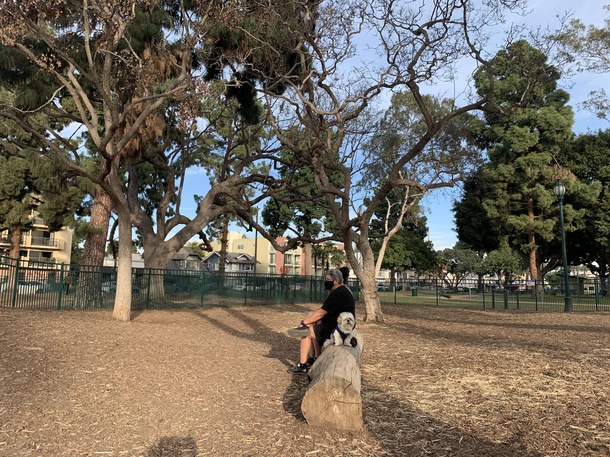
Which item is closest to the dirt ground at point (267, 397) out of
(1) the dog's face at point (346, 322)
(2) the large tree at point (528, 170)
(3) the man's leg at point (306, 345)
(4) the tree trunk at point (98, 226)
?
(3) the man's leg at point (306, 345)

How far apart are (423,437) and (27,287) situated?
467 inches

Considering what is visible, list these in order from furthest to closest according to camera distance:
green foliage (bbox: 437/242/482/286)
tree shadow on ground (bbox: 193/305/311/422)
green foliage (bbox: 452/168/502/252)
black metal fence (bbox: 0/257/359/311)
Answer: green foliage (bbox: 437/242/482/286) → green foliage (bbox: 452/168/502/252) → black metal fence (bbox: 0/257/359/311) → tree shadow on ground (bbox: 193/305/311/422)

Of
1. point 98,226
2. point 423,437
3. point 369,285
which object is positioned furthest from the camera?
point 98,226

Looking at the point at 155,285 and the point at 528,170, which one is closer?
the point at 155,285

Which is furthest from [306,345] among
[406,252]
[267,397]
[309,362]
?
[406,252]

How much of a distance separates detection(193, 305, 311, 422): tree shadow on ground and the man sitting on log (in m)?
0.42

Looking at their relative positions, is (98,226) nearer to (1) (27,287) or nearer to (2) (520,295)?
(1) (27,287)

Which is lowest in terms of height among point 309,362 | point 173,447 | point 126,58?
point 173,447

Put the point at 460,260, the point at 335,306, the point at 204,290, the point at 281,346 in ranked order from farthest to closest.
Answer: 1. the point at 460,260
2. the point at 204,290
3. the point at 281,346
4. the point at 335,306

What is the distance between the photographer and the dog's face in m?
5.43

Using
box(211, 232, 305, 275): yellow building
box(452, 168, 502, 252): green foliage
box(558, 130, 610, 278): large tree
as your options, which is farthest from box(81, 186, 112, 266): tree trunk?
box(211, 232, 305, 275): yellow building

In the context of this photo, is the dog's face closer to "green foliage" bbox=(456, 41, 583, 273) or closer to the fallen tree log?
the fallen tree log

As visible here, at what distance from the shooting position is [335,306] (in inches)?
230

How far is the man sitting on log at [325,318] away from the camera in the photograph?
19.2ft
